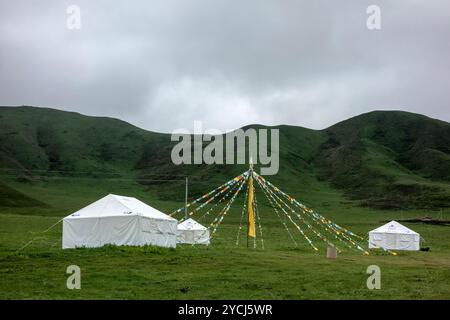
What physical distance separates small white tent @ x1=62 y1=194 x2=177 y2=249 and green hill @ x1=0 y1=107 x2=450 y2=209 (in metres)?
71.0

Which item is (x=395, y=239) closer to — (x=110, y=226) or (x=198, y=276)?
(x=110, y=226)

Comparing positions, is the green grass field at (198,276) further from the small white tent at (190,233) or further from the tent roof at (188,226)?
the tent roof at (188,226)

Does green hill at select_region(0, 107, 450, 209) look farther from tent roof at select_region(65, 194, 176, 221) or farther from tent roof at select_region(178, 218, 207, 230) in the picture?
tent roof at select_region(65, 194, 176, 221)

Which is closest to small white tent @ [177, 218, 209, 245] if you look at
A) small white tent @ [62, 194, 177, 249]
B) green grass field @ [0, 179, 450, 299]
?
small white tent @ [62, 194, 177, 249]

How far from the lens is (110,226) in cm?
2869

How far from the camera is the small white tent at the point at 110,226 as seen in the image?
28.7 meters

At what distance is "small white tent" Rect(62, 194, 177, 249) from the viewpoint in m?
28.7

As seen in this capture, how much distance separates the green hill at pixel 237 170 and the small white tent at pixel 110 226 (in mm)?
70983

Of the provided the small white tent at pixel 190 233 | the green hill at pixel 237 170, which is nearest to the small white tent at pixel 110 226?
the small white tent at pixel 190 233

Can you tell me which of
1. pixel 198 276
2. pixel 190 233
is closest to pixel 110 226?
pixel 198 276

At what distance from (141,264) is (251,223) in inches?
405

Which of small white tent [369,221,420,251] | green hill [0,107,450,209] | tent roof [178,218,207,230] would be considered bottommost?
small white tent [369,221,420,251]

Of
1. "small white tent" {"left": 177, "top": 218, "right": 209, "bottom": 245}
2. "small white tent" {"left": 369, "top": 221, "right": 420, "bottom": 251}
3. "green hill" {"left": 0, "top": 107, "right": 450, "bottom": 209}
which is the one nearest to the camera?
"small white tent" {"left": 177, "top": 218, "right": 209, "bottom": 245}
